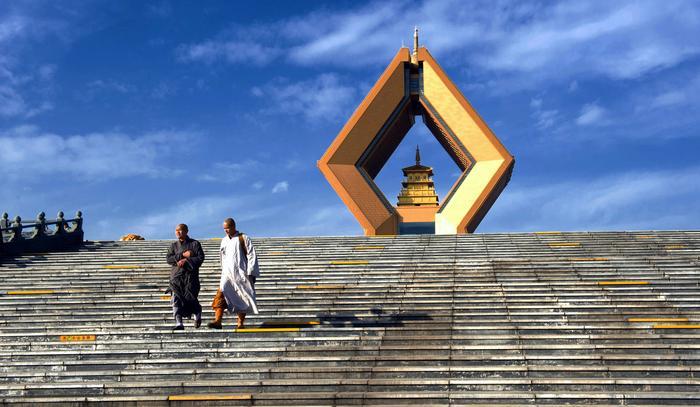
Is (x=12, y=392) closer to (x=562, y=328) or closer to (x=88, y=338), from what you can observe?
(x=88, y=338)

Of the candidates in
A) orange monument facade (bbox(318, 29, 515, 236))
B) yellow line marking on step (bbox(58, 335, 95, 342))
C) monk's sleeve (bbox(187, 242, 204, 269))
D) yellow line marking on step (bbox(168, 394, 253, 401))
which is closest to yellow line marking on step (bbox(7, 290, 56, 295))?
yellow line marking on step (bbox(58, 335, 95, 342))

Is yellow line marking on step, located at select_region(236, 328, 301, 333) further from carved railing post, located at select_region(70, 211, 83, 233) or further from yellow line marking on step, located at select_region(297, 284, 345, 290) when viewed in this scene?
carved railing post, located at select_region(70, 211, 83, 233)

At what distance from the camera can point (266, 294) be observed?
409 inches

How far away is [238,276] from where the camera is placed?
8.41 metres

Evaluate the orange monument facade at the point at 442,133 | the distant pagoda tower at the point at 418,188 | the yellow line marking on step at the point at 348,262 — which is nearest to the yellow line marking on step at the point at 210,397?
the yellow line marking on step at the point at 348,262

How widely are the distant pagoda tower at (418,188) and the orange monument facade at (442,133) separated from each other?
312cm

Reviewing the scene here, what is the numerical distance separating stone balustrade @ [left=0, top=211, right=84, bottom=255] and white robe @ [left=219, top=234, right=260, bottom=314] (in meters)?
8.21

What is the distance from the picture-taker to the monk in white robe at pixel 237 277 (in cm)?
839

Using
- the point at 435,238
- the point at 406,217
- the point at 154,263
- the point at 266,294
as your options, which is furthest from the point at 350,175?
the point at 266,294

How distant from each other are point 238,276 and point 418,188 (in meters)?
20.9

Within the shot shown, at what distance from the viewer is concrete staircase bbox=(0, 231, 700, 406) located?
22.8 feet

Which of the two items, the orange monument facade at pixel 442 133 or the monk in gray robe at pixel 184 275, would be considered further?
the orange monument facade at pixel 442 133

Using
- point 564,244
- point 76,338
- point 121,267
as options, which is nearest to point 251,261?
point 76,338

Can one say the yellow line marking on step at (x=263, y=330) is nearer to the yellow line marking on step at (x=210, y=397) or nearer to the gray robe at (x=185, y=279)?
the gray robe at (x=185, y=279)
